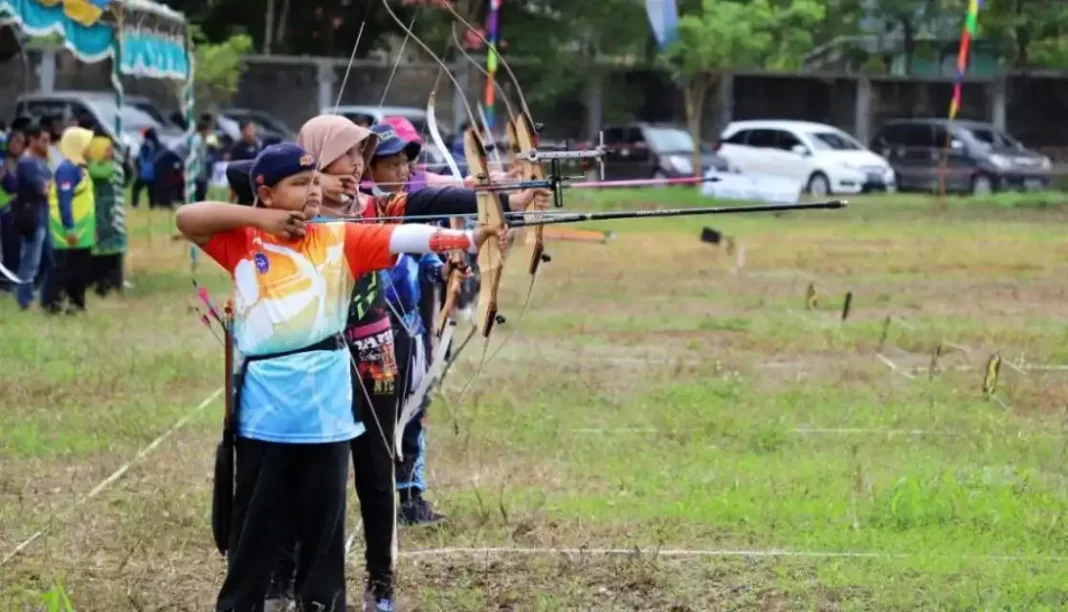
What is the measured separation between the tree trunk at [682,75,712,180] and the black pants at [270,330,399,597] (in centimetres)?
2959

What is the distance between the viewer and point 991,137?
3853 centimetres

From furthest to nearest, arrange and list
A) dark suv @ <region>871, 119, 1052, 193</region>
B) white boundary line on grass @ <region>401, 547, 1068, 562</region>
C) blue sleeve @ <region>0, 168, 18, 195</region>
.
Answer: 1. dark suv @ <region>871, 119, 1052, 193</region>
2. blue sleeve @ <region>0, 168, 18, 195</region>
3. white boundary line on grass @ <region>401, 547, 1068, 562</region>

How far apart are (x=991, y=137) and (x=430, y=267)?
3245 centimetres

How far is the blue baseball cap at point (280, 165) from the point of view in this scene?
5.48 metres

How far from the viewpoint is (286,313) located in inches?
217

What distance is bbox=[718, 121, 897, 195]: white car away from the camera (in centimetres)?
3659

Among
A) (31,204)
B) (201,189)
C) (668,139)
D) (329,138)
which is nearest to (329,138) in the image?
(329,138)

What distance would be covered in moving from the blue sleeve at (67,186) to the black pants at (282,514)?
33.7 feet

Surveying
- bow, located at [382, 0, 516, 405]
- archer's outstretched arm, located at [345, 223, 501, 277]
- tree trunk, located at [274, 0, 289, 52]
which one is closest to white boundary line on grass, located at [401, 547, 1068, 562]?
Answer: bow, located at [382, 0, 516, 405]

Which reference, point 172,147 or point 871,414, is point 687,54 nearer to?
point 172,147

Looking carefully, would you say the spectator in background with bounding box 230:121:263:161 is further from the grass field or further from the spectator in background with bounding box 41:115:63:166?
the grass field

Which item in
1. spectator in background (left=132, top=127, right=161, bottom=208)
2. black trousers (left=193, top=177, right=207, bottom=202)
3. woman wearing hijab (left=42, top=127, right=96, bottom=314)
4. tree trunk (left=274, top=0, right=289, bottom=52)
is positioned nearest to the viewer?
woman wearing hijab (left=42, top=127, right=96, bottom=314)

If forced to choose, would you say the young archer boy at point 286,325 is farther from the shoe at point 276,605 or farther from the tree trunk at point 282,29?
the tree trunk at point 282,29

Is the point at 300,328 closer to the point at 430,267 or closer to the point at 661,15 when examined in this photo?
the point at 430,267
